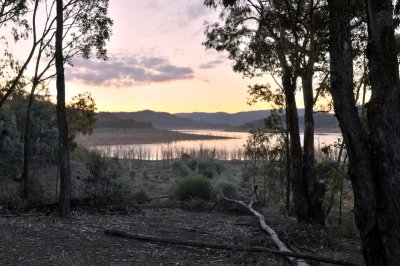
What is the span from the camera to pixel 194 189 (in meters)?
18.2

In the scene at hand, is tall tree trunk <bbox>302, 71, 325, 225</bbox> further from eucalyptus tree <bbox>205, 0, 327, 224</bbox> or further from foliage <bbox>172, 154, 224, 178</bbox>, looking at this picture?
foliage <bbox>172, 154, 224, 178</bbox>

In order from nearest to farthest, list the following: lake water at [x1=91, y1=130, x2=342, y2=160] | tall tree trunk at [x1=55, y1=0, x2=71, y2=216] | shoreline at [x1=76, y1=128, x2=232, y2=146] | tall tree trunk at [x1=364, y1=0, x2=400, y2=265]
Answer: tall tree trunk at [x1=364, y1=0, x2=400, y2=265], tall tree trunk at [x1=55, y1=0, x2=71, y2=216], lake water at [x1=91, y1=130, x2=342, y2=160], shoreline at [x1=76, y1=128, x2=232, y2=146]

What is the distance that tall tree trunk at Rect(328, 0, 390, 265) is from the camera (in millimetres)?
6078

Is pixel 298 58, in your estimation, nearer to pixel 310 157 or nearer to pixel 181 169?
pixel 310 157

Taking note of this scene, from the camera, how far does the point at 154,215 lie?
13.4 meters

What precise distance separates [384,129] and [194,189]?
12.7m

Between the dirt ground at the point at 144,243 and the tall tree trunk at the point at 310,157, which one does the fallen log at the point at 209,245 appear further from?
the tall tree trunk at the point at 310,157

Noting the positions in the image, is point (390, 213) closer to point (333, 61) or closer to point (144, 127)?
point (333, 61)

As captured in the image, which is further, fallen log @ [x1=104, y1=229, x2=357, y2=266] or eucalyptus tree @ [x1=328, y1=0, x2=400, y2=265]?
fallen log @ [x1=104, y1=229, x2=357, y2=266]

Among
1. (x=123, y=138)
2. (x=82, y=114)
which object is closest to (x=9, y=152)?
(x=82, y=114)

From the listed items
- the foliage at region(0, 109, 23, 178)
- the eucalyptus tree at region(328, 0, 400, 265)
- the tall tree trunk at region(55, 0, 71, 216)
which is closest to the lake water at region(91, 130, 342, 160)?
the foliage at region(0, 109, 23, 178)

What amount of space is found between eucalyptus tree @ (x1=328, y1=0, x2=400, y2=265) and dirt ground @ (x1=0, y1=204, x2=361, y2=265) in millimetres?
2185

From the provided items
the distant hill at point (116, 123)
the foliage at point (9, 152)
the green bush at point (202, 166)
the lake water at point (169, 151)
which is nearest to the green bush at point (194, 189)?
the foliage at point (9, 152)

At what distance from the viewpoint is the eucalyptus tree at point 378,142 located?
233 inches
